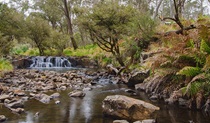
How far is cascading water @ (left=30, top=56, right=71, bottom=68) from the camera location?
21.3 meters

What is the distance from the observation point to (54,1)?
1228 inches

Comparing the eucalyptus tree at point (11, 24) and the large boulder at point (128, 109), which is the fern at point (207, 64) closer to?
the large boulder at point (128, 109)

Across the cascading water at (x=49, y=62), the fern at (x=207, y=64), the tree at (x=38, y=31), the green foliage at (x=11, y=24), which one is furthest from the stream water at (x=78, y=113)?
the tree at (x=38, y=31)

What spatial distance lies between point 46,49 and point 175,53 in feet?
66.9

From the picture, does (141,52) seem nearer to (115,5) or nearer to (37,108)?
(115,5)

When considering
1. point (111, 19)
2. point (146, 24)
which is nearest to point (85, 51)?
point (111, 19)

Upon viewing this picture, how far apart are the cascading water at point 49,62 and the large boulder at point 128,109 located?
16151 millimetres

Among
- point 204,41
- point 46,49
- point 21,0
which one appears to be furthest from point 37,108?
point 21,0

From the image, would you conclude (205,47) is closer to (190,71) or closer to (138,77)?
(190,71)

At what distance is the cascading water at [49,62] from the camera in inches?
840

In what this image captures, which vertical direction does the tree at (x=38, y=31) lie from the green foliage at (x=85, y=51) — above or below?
above

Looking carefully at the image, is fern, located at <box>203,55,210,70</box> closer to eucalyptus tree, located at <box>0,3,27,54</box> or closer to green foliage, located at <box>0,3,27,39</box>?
eucalyptus tree, located at <box>0,3,27,54</box>

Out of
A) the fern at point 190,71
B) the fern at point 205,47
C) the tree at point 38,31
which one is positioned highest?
the tree at point 38,31

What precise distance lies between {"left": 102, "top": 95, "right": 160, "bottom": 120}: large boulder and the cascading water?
1615 centimetres
